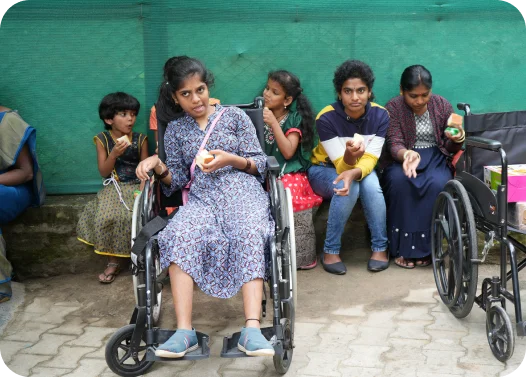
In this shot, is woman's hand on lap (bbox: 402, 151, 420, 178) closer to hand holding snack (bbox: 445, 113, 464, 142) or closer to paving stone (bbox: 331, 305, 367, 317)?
hand holding snack (bbox: 445, 113, 464, 142)

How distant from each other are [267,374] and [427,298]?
1.29 metres

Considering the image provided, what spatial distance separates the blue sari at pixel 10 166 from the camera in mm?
4484

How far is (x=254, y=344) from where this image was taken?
309 cm

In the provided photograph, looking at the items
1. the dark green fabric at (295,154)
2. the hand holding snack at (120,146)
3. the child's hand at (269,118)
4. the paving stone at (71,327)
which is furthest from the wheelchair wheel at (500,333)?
the hand holding snack at (120,146)

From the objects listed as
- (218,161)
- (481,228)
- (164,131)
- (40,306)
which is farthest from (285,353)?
(40,306)

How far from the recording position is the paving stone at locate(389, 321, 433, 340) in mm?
3759

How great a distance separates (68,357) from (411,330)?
1.76 metres

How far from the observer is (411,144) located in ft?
15.8

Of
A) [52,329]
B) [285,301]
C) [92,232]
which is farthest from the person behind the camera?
[92,232]

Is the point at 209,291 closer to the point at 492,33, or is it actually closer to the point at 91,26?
the point at 91,26

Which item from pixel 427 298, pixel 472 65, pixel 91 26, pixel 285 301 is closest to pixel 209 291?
pixel 285 301

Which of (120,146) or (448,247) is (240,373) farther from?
(120,146)

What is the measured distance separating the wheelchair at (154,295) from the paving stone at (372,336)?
19.2 inches

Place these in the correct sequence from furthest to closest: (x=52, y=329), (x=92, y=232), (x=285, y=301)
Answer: (x=92, y=232), (x=52, y=329), (x=285, y=301)
